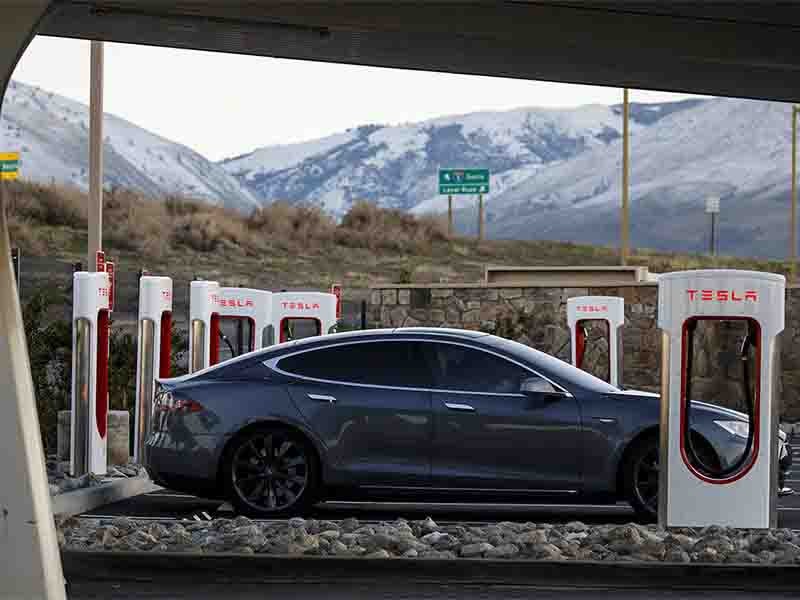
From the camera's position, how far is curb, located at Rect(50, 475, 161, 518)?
1350 cm

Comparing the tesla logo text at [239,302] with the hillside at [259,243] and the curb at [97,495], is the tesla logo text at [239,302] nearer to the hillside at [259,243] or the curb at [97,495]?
the curb at [97,495]

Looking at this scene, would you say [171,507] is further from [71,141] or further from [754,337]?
[71,141]

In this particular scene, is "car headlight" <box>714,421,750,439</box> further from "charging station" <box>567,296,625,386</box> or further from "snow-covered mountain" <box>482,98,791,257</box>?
"snow-covered mountain" <box>482,98,791,257</box>

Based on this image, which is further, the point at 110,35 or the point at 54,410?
the point at 54,410

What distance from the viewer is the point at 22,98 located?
166m

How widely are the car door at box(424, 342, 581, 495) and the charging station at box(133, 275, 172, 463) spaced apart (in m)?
4.33

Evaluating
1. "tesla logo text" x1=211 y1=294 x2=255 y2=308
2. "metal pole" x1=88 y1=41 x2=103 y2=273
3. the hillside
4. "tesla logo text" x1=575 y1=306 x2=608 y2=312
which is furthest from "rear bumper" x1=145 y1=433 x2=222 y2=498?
the hillside

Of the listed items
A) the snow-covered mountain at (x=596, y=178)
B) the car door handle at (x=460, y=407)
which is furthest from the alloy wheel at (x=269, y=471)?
the snow-covered mountain at (x=596, y=178)

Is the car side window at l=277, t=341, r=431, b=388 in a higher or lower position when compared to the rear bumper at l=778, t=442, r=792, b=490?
higher

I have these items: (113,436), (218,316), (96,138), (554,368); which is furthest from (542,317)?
(554,368)

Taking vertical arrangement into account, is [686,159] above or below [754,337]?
above

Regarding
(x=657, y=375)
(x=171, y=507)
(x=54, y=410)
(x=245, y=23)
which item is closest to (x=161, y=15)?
(x=245, y=23)

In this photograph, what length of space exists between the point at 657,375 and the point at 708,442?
18232 mm

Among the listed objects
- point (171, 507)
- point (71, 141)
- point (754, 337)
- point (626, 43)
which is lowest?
point (171, 507)
